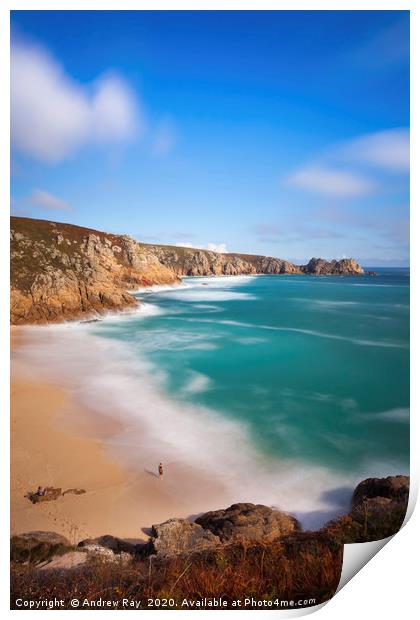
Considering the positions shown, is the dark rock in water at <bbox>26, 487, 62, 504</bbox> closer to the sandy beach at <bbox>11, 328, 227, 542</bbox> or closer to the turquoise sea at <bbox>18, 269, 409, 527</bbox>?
the sandy beach at <bbox>11, 328, 227, 542</bbox>

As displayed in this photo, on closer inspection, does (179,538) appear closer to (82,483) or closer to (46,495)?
(82,483)

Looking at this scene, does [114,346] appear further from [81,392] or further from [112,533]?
[112,533]

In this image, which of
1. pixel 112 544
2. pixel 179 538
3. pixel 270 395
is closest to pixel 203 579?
pixel 179 538

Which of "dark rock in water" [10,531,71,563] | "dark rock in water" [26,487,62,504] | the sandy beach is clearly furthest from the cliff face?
"dark rock in water" [10,531,71,563]

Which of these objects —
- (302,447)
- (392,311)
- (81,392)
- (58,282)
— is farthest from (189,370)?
(58,282)

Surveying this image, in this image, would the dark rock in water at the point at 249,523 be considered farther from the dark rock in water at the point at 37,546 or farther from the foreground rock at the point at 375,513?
the dark rock in water at the point at 37,546

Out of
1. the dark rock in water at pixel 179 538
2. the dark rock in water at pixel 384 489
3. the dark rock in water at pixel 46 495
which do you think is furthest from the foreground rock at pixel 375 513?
the dark rock in water at pixel 46 495
